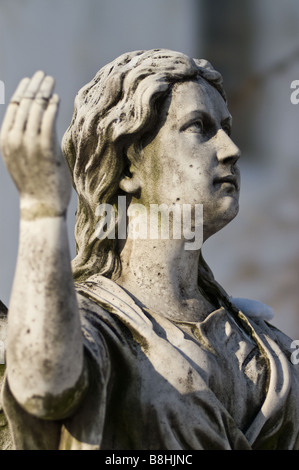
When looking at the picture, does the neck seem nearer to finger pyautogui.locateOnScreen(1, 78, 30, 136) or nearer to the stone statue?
the stone statue

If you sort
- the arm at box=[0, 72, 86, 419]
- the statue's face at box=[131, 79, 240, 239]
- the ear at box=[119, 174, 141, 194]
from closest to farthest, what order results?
the arm at box=[0, 72, 86, 419] < the statue's face at box=[131, 79, 240, 239] < the ear at box=[119, 174, 141, 194]

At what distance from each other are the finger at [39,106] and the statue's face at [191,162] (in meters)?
0.99

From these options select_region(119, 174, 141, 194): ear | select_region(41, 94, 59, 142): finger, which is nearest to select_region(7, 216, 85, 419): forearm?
select_region(41, 94, 59, 142): finger

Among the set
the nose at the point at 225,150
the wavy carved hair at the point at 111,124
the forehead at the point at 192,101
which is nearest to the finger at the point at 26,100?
the wavy carved hair at the point at 111,124

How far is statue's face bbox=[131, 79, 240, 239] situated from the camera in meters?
4.65

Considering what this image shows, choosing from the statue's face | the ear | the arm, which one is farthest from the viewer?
the ear

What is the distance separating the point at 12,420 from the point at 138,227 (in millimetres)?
1245

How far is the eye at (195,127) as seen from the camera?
4.72 metres

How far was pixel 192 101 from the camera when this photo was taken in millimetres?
4734

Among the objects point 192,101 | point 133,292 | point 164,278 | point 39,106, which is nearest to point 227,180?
point 192,101

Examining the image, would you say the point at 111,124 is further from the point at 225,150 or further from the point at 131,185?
the point at 225,150

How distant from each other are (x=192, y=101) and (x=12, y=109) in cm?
121

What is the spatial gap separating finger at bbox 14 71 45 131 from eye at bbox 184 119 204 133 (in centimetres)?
104
